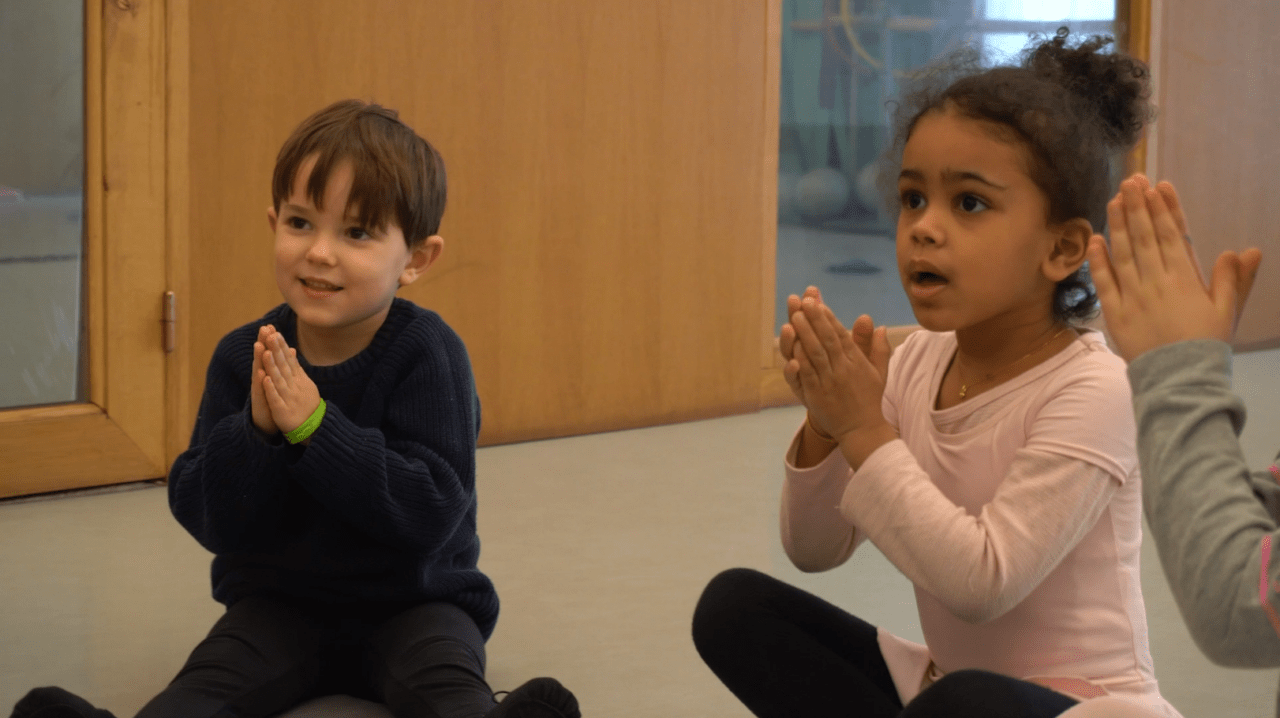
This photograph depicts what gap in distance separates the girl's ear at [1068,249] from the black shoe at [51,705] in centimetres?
86

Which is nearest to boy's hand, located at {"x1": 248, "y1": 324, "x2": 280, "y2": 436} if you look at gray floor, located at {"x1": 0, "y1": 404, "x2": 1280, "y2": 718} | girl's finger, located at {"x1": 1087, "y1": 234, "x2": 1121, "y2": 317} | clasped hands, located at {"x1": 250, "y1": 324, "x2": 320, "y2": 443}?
clasped hands, located at {"x1": 250, "y1": 324, "x2": 320, "y2": 443}

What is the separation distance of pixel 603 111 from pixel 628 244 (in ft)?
0.92

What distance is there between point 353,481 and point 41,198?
1166 mm

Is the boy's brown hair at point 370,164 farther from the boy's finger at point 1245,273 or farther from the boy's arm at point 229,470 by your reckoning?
the boy's finger at point 1245,273

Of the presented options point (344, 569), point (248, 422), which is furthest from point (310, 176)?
point (344, 569)

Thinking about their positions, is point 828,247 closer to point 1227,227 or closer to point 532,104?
point 532,104

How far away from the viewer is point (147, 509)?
2088mm

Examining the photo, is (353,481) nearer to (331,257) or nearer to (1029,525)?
(331,257)

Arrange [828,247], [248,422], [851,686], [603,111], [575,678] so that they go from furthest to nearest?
1. [828,247]
2. [603,111]
3. [575,678]
4. [248,422]
5. [851,686]

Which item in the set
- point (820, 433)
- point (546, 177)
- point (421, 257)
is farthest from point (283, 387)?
point (546, 177)

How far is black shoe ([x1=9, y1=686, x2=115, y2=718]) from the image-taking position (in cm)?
109

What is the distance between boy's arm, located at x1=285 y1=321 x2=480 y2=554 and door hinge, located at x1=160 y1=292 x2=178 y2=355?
1005 mm

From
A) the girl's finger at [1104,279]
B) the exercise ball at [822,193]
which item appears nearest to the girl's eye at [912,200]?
the girl's finger at [1104,279]

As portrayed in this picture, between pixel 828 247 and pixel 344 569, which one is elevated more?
pixel 828 247
